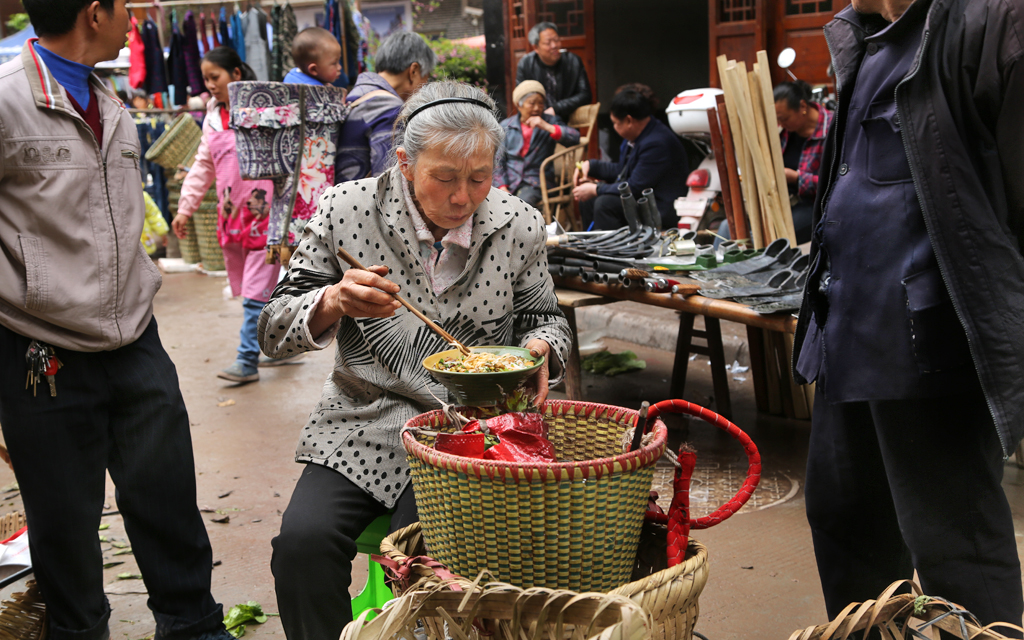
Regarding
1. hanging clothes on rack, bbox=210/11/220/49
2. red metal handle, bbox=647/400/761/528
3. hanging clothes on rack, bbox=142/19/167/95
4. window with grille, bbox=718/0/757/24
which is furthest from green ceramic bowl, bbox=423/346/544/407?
hanging clothes on rack, bbox=142/19/167/95

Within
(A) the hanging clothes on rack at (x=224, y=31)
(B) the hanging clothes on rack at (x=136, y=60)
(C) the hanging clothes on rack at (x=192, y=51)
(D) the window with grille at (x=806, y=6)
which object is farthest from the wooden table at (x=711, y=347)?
(B) the hanging clothes on rack at (x=136, y=60)

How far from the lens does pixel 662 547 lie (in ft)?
5.43

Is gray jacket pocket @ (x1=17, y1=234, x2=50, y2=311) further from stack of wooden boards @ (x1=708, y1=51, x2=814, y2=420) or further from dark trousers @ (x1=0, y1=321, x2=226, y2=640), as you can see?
stack of wooden boards @ (x1=708, y1=51, x2=814, y2=420)

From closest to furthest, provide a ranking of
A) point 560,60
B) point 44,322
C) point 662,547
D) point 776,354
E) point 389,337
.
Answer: point 662,547
point 389,337
point 44,322
point 776,354
point 560,60

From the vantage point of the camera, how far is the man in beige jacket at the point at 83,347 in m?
2.08

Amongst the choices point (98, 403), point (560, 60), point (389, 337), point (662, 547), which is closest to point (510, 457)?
point (662, 547)

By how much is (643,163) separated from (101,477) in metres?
4.95

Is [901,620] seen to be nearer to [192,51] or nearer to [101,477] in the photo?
[101,477]

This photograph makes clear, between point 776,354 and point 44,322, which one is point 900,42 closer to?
point 44,322

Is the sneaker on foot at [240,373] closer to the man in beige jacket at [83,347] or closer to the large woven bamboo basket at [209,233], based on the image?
the man in beige jacket at [83,347]

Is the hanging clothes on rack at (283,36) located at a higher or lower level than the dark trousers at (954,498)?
higher

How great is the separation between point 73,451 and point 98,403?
0.14 metres

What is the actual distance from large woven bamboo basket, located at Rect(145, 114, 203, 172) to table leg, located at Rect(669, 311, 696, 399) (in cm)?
577

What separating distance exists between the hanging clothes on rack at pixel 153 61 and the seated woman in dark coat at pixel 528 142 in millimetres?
4297
